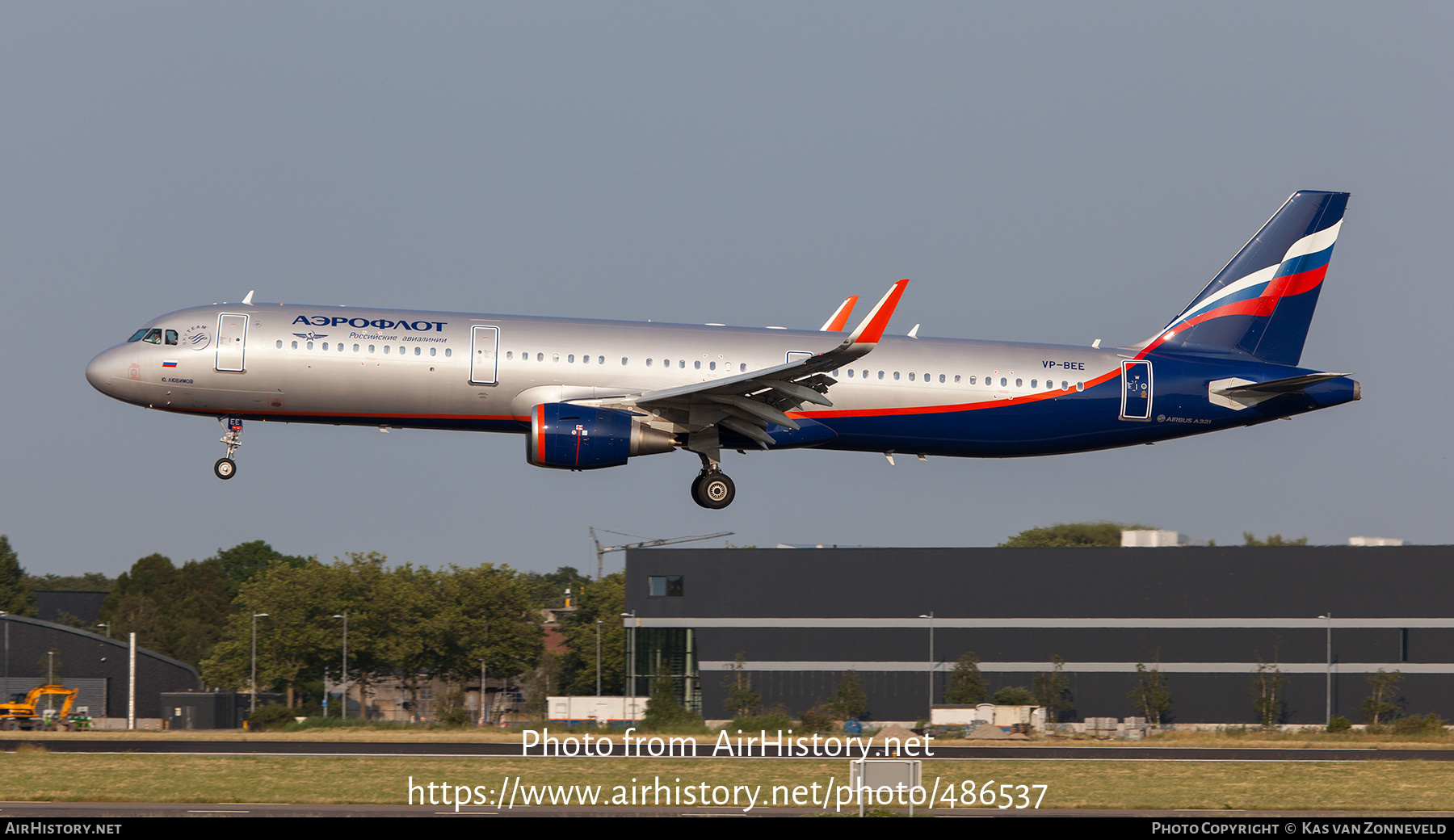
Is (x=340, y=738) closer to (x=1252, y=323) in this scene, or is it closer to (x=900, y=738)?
(x=900, y=738)

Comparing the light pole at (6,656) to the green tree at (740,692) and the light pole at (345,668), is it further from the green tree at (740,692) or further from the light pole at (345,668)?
the green tree at (740,692)

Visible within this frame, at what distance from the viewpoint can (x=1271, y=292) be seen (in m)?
40.8

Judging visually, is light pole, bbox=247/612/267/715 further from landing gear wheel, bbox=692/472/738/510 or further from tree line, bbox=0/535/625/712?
landing gear wheel, bbox=692/472/738/510

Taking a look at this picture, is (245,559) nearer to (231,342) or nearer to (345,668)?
(345,668)

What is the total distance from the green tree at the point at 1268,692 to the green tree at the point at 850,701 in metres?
18.8

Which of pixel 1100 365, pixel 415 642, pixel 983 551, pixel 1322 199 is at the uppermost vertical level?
pixel 1322 199

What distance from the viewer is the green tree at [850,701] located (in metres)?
64.6

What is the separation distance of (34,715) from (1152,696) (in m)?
53.4

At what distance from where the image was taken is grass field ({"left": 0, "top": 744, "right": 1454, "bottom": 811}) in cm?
2948

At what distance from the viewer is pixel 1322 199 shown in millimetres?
41844

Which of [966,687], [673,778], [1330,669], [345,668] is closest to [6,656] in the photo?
[345,668]

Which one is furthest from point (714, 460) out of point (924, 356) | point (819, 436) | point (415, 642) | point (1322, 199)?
point (415, 642)

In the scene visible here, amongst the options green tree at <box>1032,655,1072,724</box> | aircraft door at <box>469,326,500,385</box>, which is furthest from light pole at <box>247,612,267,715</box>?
aircraft door at <box>469,326,500,385</box>
